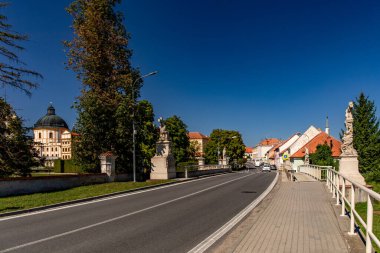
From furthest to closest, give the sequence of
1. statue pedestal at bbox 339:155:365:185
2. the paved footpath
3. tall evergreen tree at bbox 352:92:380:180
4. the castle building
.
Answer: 1. the castle building
2. tall evergreen tree at bbox 352:92:380:180
3. statue pedestal at bbox 339:155:365:185
4. the paved footpath

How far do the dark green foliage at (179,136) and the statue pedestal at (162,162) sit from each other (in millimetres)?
33933

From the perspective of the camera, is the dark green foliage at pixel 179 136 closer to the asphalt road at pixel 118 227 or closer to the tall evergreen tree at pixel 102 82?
the tall evergreen tree at pixel 102 82

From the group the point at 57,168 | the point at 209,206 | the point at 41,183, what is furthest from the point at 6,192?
the point at 57,168

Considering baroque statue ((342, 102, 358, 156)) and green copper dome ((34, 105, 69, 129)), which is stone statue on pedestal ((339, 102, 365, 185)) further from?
green copper dome ((34, 105, 69, 129))

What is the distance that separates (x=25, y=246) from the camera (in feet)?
23.5

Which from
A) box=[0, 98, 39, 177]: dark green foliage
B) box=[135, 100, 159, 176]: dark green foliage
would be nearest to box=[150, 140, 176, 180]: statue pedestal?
box=[135, 100, 159, 176]: dark green foliage

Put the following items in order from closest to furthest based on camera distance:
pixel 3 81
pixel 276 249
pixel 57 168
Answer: pixel 276 249
pixel 3 81
pixel 57 168

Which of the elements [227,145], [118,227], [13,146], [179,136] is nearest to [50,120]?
[227,145]

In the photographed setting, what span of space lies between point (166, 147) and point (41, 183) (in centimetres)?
1176

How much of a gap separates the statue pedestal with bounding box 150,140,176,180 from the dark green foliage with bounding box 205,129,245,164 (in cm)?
5445

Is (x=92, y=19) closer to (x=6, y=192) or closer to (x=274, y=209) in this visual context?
(x=6, y=192)

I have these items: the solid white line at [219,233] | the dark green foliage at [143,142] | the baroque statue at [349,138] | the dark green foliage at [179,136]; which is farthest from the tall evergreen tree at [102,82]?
the dark green foliage at [179,136]

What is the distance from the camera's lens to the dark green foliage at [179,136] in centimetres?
6338

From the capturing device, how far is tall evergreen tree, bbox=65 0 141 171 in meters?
27.7
